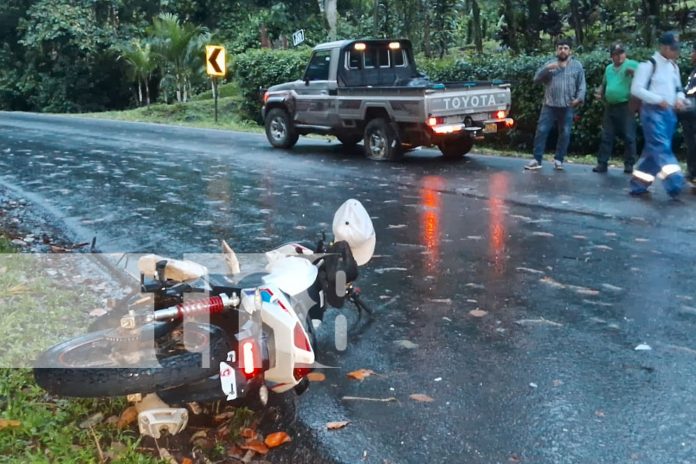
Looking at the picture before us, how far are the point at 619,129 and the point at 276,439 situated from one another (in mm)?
9009

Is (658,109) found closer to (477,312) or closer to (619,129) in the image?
(619,129)

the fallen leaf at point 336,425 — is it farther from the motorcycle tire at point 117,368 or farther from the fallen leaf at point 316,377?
the motorcycle tire at point 117,368

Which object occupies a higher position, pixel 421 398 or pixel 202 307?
pixel 202 307

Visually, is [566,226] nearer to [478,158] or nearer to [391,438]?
[391,438]

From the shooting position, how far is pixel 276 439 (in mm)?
3625

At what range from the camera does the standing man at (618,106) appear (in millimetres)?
10836

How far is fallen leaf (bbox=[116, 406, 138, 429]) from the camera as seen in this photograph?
3.65 m

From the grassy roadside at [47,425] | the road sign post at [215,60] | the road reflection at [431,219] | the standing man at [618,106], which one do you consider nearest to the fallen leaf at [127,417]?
the grassy roadside at [47,425]

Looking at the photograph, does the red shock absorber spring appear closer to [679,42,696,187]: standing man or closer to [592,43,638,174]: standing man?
[679,42,696,187]: standing man

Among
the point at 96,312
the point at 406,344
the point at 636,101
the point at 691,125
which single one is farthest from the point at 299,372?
the point at 691,125

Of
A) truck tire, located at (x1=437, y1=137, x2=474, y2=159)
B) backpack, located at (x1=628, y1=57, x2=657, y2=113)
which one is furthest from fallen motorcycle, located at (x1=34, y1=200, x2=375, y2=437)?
truck tire, located at (x1=437, y1=137, x2=474, y2=159)

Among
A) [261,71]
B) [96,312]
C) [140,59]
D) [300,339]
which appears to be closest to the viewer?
[300,339]

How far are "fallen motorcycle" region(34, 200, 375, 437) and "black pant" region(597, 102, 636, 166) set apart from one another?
8.47 metres

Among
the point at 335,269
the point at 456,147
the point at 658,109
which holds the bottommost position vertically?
the point at 335,269
